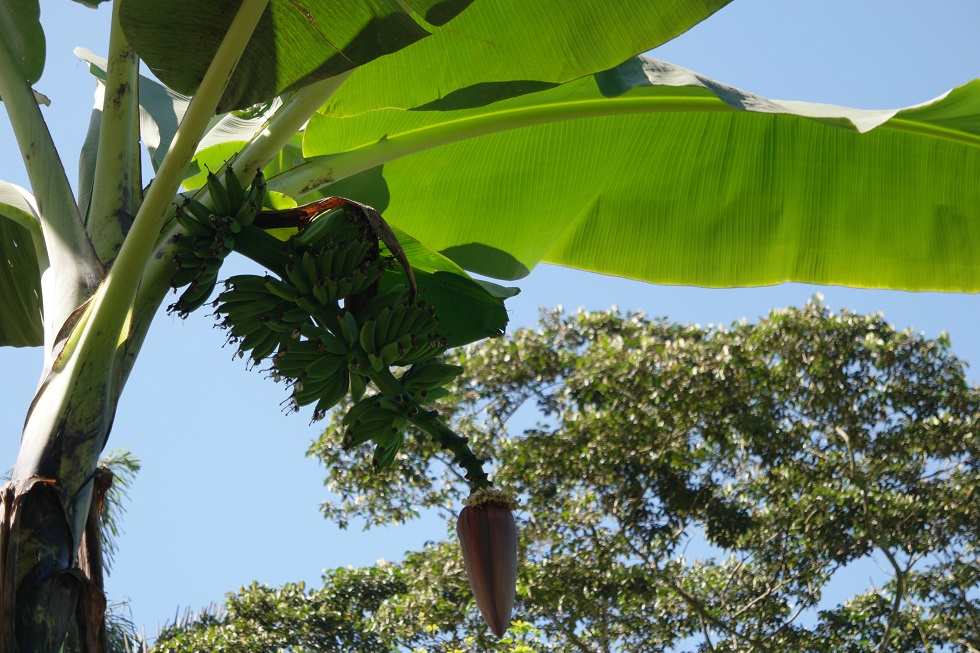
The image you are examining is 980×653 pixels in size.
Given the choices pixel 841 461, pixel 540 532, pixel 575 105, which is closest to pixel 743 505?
pixel 841 461

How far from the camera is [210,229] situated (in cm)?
129

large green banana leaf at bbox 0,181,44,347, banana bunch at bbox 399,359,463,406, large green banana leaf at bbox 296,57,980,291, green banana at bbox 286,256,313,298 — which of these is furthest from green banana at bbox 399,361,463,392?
large green banana leaf at bbox 0,181,44,347

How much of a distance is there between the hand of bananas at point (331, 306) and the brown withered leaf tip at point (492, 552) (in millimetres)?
129

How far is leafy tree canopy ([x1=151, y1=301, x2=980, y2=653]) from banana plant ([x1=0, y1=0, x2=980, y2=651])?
11.7 ft

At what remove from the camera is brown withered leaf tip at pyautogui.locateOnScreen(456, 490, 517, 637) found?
1.18m

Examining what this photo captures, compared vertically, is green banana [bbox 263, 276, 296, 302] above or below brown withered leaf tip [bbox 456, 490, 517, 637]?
above

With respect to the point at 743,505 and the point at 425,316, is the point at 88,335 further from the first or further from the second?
the point at 743,505

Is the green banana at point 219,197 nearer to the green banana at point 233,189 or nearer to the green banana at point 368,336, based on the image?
the green banana at point 233,189

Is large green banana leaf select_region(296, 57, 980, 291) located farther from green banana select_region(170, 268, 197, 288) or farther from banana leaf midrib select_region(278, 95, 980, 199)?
green banana select_region(170, 268, 197, 288)

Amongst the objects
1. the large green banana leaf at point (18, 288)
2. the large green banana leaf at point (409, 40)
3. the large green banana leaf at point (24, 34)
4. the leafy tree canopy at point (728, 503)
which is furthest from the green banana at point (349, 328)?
the leafy tree canopy at point (728, 503)

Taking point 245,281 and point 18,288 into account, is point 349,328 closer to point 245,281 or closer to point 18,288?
point 245,281

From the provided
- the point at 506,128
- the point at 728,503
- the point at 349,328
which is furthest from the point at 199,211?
the point at 728,503

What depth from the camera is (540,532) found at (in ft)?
19.3

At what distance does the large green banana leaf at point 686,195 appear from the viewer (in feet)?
6.95
